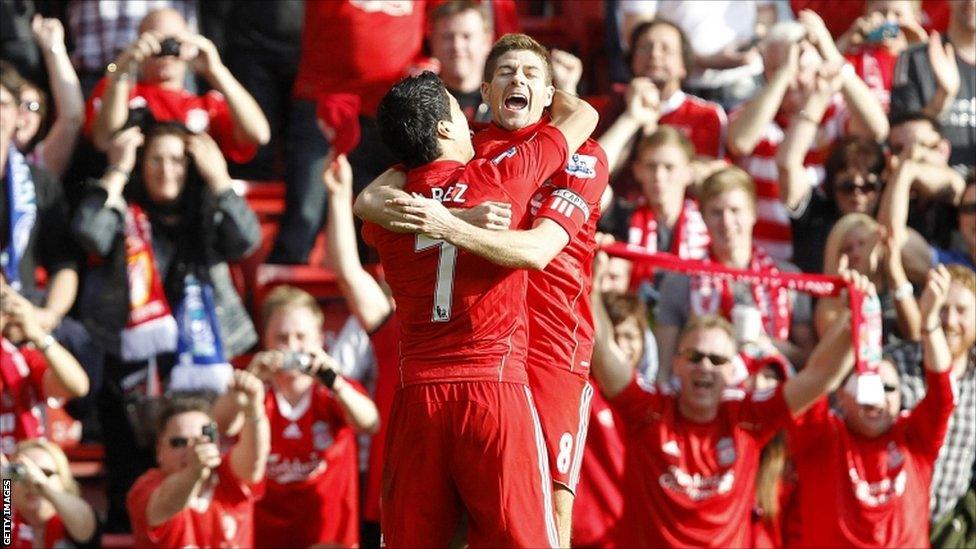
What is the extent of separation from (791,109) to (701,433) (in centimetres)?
243

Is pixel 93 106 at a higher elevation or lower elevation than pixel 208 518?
higher

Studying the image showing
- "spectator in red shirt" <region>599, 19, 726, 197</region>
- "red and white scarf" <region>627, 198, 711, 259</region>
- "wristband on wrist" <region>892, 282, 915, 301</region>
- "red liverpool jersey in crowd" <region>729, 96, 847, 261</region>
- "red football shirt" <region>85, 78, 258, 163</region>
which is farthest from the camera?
"red liverpool jersey in crowd" <region>729, 96, 847, 261</region>

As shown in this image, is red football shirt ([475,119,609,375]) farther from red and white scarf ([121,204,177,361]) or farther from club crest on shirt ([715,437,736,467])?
red and white scarf ([121,204,177,361])

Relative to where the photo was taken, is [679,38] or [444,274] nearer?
[444,274]

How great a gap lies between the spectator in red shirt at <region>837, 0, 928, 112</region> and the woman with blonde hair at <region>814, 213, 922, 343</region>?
143 centimetres

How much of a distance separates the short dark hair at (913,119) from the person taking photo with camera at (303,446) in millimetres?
3435

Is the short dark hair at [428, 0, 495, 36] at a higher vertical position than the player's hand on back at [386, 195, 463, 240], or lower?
higher

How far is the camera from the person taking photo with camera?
29.2 ft

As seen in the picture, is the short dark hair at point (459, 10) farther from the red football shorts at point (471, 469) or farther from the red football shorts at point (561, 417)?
the red football shorts at point (471, 469)

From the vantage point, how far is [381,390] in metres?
9.22

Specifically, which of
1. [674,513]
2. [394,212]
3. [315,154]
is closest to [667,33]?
[315,154]

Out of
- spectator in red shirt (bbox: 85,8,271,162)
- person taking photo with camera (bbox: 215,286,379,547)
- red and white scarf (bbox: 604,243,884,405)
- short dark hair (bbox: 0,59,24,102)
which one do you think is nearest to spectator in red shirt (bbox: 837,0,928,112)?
red and white scarf (bbox: 604,243,884,405)

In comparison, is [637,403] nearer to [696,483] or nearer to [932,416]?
[696,483]

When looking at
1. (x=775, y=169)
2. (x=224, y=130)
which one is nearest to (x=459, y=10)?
(x=224, y=130)
